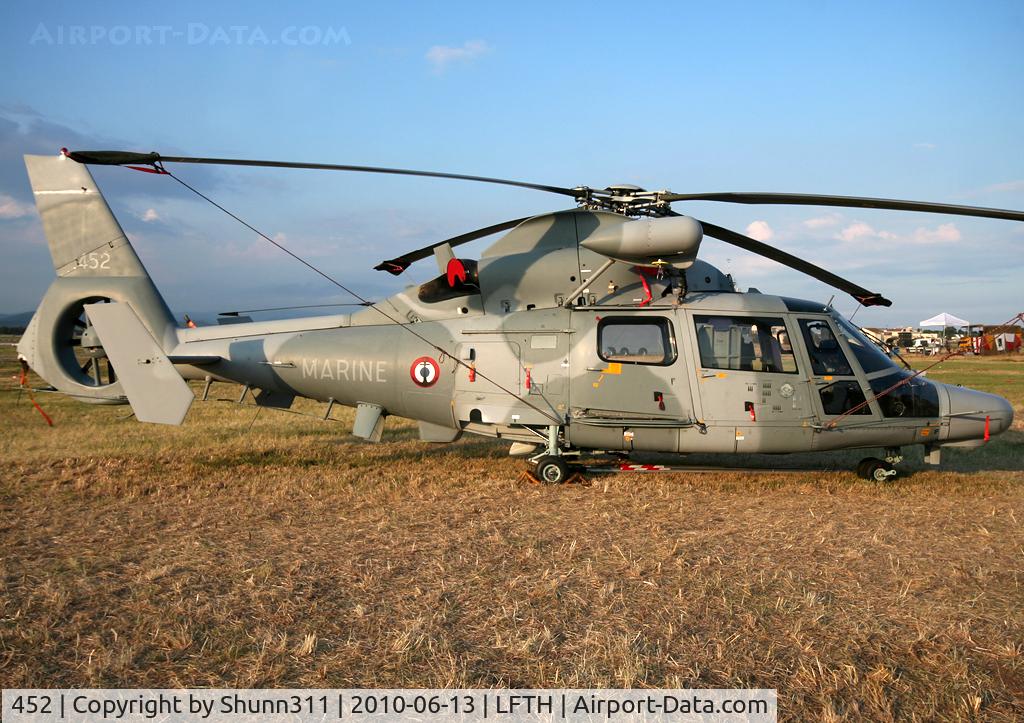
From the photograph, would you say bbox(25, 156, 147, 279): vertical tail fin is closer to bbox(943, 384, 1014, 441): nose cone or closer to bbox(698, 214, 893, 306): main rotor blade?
bbox(698, 214, 893, 306): main rotor blade

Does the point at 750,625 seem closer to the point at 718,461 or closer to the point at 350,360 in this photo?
the point at 718,461

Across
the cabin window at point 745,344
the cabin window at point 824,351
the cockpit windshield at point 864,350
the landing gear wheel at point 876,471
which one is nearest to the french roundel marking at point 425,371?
the cabin window at point 745,344

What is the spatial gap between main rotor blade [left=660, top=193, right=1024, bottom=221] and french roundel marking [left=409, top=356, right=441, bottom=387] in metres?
3.59

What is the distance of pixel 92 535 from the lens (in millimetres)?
6281

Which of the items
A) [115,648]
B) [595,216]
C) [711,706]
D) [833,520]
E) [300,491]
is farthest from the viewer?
[595,216]

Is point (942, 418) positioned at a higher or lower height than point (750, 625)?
higher

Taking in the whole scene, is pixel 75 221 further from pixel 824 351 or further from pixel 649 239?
pixel 824 351

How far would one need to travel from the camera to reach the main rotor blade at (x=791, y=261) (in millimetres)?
8453

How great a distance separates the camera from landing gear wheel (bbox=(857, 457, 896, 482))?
865 cm

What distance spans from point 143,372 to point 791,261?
7.86 meters

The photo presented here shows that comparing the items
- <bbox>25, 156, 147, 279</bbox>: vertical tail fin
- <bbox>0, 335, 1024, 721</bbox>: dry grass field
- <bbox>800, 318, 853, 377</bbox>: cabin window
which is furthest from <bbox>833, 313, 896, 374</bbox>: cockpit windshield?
<bbox>25, 156, 147, 279</bbox>: vertical tail fin

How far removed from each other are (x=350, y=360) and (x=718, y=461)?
518cm

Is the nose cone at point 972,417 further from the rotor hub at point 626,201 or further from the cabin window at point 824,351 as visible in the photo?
the rotor hub at point 626,201

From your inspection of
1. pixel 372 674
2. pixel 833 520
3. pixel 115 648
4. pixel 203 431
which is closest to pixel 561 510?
A: pixel 833 520
